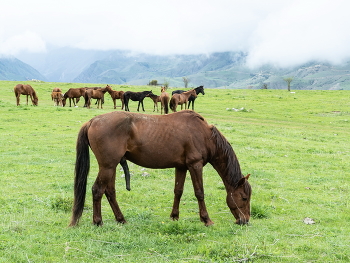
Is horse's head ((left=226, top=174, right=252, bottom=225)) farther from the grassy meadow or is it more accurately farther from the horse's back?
the horse's back

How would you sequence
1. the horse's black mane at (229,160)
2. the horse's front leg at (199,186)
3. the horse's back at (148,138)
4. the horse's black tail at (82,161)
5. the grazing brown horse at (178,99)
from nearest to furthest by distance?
1. the horse's back at (148,138)
2. the horse's black tail at (82,161)
3. the horse's front leg at (199,186)
4. the horse's black mane at (229,160)
5. the grazing brown horse at (178,99)

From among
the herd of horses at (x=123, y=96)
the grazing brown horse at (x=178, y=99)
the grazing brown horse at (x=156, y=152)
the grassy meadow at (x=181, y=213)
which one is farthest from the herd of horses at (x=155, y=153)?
the grazing brown horse at (x=178, y=99)

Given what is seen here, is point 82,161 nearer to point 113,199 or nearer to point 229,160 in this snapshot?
point 113,199

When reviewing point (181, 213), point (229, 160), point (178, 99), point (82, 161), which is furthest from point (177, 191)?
point (178, 99)

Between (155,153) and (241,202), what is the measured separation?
6.53ft

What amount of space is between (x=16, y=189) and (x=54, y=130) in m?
10.6

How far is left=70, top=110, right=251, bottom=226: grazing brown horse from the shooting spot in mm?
6223

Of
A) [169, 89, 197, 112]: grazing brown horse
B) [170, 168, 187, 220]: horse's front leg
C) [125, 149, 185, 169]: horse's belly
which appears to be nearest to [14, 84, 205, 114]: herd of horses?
[169, 89, 197, 112]: grazing brown horse

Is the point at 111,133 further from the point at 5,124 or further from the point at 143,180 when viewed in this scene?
the point at 5,124

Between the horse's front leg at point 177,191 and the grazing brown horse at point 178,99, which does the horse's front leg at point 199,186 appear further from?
the grazing brown horse at point 178,99

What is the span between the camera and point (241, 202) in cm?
660

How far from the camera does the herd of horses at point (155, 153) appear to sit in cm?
622

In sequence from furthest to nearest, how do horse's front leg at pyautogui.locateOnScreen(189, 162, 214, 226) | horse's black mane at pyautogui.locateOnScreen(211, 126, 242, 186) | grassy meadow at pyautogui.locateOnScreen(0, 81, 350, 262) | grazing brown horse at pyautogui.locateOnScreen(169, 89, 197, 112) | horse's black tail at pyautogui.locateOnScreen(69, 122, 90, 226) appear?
1. grazing brown horse at pyautogui.locateOnScreen(169, 89, 197, 112)
2. horse's black mane at pyautogui.locateOnScreen(211, 126, 242, 186)
3. horse's front leg at pyautogui.locateOnScreen(189, 162, 214, 226)
4. horse's black tail at pyautogui.locateOnScreen(69, 122, 90, 226)
5. grassy meadow at pyautogui.locateOnScreen(0, 81, 350, 262)

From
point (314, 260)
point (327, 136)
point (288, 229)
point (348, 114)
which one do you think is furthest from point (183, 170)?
point (348, 114)
